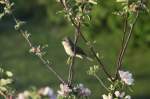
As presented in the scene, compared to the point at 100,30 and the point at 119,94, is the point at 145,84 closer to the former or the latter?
the point at 100,30

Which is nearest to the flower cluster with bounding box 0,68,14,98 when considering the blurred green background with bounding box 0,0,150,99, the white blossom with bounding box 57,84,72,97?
the white blossom with bounding box 57,84,72,97

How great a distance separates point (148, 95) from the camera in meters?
13.2

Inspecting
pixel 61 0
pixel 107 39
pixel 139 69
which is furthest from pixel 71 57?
pixel 107 39

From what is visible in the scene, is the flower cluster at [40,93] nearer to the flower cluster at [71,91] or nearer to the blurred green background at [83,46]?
the flower cluster at [71,91]

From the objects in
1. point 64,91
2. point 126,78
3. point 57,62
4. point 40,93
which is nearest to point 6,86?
point 64,91

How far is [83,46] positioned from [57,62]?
0.95 meters

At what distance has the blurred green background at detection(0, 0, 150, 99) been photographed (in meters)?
14.6

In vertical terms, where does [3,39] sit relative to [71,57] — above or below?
above

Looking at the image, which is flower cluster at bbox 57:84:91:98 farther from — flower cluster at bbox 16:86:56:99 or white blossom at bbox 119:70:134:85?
flower cluster at bbox 16:86:56:99

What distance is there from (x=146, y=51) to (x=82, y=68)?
1474 mm

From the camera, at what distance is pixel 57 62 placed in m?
16.6

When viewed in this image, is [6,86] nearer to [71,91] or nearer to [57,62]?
[71,91]

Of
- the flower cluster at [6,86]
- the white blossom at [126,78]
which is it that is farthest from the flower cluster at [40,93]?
the white blossom at [126,78]

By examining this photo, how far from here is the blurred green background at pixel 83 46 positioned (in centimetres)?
1462
